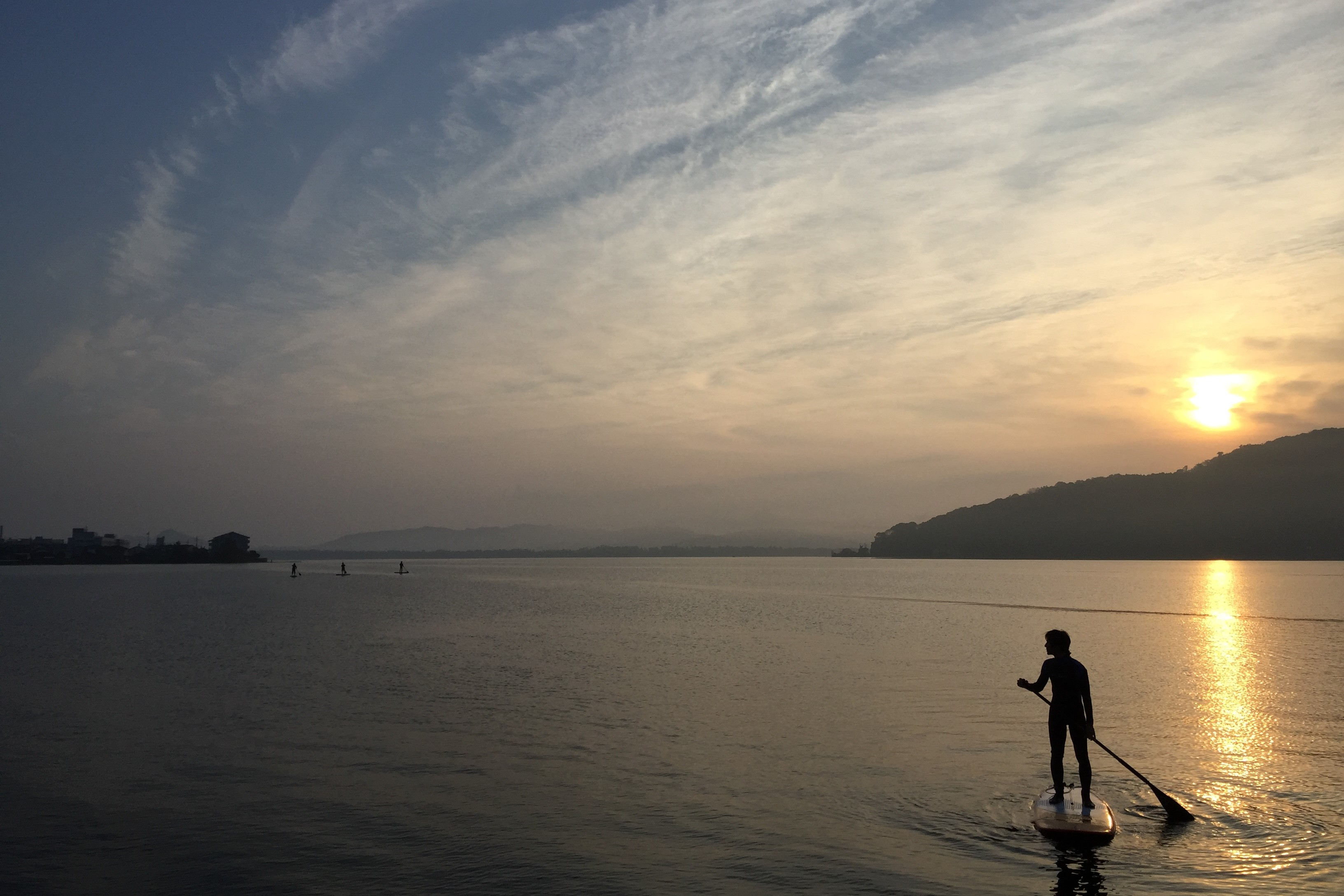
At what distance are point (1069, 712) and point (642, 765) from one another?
927 cm

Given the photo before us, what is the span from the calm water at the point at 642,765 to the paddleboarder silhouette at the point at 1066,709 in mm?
1025

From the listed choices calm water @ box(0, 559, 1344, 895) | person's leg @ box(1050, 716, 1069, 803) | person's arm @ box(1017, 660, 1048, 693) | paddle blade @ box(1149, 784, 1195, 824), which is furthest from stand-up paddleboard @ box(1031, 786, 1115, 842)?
person's arm @ box(1017, 660, 1048, 693)

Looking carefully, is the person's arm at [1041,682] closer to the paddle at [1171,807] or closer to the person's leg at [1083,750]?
the paddle at [1171,807]

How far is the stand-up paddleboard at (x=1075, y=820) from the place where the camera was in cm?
1438

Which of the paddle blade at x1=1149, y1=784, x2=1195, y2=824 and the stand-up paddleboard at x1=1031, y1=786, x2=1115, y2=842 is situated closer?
the stand-up paddleboard at x1=1031, y1=786, x2=1115, y2=842

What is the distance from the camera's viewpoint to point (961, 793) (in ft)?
57.0

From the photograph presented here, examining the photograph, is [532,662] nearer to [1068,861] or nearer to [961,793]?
[961,793]

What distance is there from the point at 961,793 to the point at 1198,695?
18.4 metres

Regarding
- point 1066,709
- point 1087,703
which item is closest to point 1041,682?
point 1066,709

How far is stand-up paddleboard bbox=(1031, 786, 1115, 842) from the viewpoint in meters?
14.4

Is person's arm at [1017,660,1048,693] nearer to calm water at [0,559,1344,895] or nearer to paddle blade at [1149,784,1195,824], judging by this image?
paddle blade at [1149,784,1195,824]

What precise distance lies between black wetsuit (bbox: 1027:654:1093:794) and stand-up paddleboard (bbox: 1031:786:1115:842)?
0.31 m

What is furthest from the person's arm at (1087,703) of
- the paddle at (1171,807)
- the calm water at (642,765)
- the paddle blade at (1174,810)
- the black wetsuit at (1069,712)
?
the calm water at (642,765)

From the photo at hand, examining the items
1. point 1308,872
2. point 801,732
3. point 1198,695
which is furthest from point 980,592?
point 1308,872
